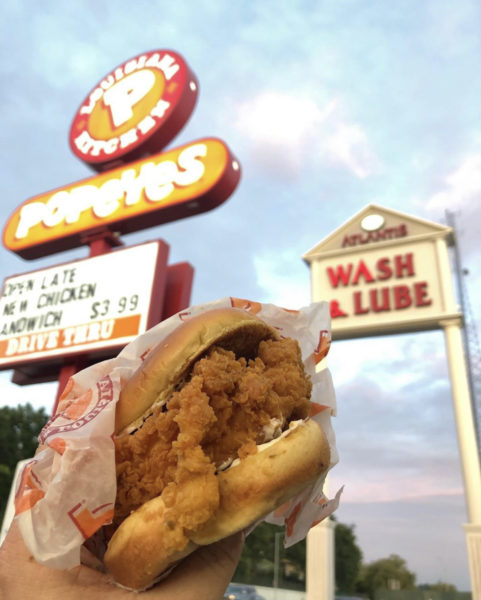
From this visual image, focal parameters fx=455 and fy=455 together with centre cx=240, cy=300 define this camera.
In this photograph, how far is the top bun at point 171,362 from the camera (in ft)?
5.81

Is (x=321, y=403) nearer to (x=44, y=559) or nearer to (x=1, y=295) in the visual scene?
(x=44, y=559)

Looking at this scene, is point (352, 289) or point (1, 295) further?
point (352, 289)

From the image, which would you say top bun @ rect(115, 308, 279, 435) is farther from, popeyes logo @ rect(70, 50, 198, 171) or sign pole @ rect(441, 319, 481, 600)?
sign pole @ rect(441, 319, 481, 600)

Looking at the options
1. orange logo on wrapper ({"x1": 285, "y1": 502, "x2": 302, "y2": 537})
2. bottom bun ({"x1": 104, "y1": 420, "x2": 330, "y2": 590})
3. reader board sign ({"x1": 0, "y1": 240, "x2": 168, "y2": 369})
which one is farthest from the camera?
reader board sign ({"x1": 0, "y1": 240, "x2": 168, "y2": 369})

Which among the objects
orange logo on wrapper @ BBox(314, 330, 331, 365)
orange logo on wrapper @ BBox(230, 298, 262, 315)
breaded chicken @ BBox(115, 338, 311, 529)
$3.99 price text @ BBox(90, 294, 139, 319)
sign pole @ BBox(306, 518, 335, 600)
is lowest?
sign pole @ BBox(306, 518, 335, 600)

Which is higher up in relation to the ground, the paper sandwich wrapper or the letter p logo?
the letter p logo

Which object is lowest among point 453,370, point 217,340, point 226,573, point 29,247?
point 226,573

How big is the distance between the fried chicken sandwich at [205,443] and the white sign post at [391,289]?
883cm

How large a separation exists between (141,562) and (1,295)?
849cm

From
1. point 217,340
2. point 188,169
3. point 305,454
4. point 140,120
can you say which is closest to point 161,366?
point 217,340

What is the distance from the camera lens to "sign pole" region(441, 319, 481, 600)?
8.35 m

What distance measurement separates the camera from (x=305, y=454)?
161 centimetres

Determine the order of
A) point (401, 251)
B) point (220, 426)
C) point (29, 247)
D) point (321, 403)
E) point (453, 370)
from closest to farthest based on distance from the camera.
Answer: point (220, 426), point (321, 403), point (29, 247), point (453, 370), point (401, 251)

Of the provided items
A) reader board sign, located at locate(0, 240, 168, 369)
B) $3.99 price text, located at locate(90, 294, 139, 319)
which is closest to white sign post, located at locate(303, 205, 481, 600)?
reader board sign, located at locate(0, 240, 168, 369)
